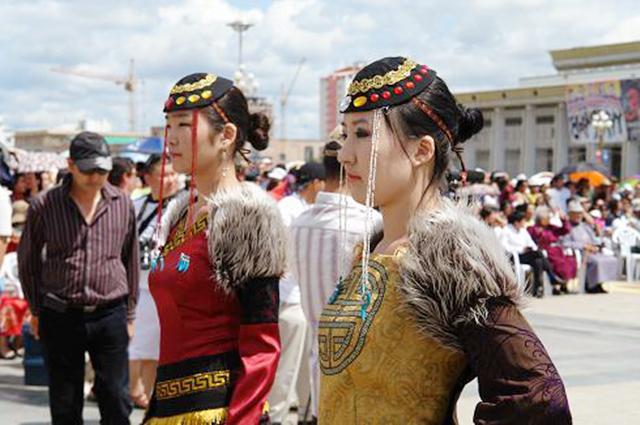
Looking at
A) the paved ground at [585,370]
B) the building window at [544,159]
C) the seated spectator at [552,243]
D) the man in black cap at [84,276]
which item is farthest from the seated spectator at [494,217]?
→ the building window at [544,159]

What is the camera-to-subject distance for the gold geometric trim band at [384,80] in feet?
7.20

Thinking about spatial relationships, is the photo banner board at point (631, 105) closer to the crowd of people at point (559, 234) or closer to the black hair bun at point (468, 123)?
the crowd of people at point (559, 234)

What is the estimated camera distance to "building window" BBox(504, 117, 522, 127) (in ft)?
229

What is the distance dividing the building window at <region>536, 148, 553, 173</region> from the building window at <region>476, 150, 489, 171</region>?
4.59 m

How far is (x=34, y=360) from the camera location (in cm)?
799

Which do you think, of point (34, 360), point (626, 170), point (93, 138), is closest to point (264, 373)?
point (93, 138)

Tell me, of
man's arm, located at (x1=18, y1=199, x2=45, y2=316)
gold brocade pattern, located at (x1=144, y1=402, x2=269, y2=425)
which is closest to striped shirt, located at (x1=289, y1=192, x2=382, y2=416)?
man's arm, located at (x1=18, y1=199, x2=45, y2=316)

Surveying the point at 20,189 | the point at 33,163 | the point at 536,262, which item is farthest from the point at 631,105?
the point at 20,189

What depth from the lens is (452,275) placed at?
78.0 inches

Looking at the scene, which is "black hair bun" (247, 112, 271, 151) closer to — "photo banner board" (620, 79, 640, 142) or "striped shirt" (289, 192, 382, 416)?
"striped shirt" (289, 192, 382, 416)

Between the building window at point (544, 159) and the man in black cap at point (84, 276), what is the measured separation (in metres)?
65.0

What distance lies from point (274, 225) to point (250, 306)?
30cm

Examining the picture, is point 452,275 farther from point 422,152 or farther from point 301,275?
point 301,275

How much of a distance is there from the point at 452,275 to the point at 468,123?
1.53 feet
